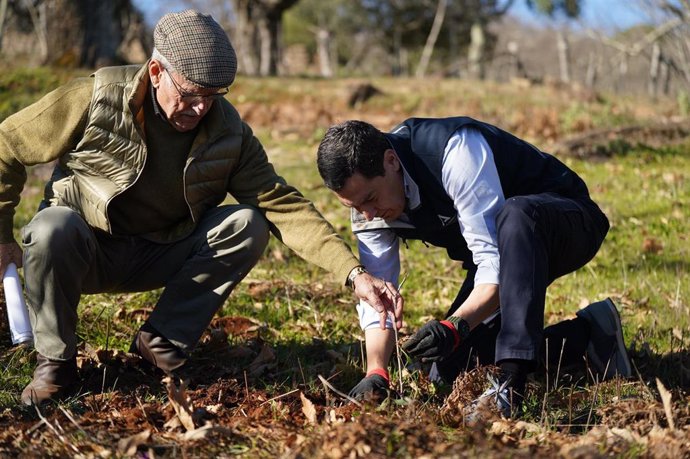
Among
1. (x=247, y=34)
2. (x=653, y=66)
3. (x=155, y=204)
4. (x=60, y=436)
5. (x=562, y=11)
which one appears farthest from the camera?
(x=562, y=11)

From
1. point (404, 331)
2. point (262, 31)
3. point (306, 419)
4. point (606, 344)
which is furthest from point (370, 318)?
point (262, 31)

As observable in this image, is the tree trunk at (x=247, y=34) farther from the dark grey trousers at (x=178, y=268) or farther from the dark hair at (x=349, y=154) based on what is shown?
the dark hair at (x=349, y=154)

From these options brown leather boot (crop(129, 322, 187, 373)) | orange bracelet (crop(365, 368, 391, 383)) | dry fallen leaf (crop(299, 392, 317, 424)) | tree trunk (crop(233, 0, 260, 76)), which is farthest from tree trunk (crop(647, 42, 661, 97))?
dry fallen leaf (crop(299, 392, 317, 424))

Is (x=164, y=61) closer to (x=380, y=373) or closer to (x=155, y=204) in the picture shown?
(x=155, y=204)

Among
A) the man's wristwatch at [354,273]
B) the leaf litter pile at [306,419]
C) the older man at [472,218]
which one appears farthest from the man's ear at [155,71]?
the leaf litter pile at [306,419]

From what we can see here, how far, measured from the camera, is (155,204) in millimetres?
3828

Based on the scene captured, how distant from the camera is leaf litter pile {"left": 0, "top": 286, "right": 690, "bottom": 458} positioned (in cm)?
266

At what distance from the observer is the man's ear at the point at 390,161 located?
135 inches

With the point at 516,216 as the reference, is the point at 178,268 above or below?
below

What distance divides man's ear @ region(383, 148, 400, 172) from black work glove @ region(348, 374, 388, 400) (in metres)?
0.84

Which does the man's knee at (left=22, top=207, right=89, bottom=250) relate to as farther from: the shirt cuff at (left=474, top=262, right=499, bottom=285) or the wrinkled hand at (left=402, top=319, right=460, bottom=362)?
the shirt cuff at (left=474, top=262, right=499, bottom=285)

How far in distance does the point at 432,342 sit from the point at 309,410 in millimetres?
529

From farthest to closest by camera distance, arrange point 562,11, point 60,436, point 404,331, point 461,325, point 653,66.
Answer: point 562,11, point 653,66, point 404,331, point 461,325, point 60,436

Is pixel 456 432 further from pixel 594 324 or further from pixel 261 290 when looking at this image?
pixel 261 290
